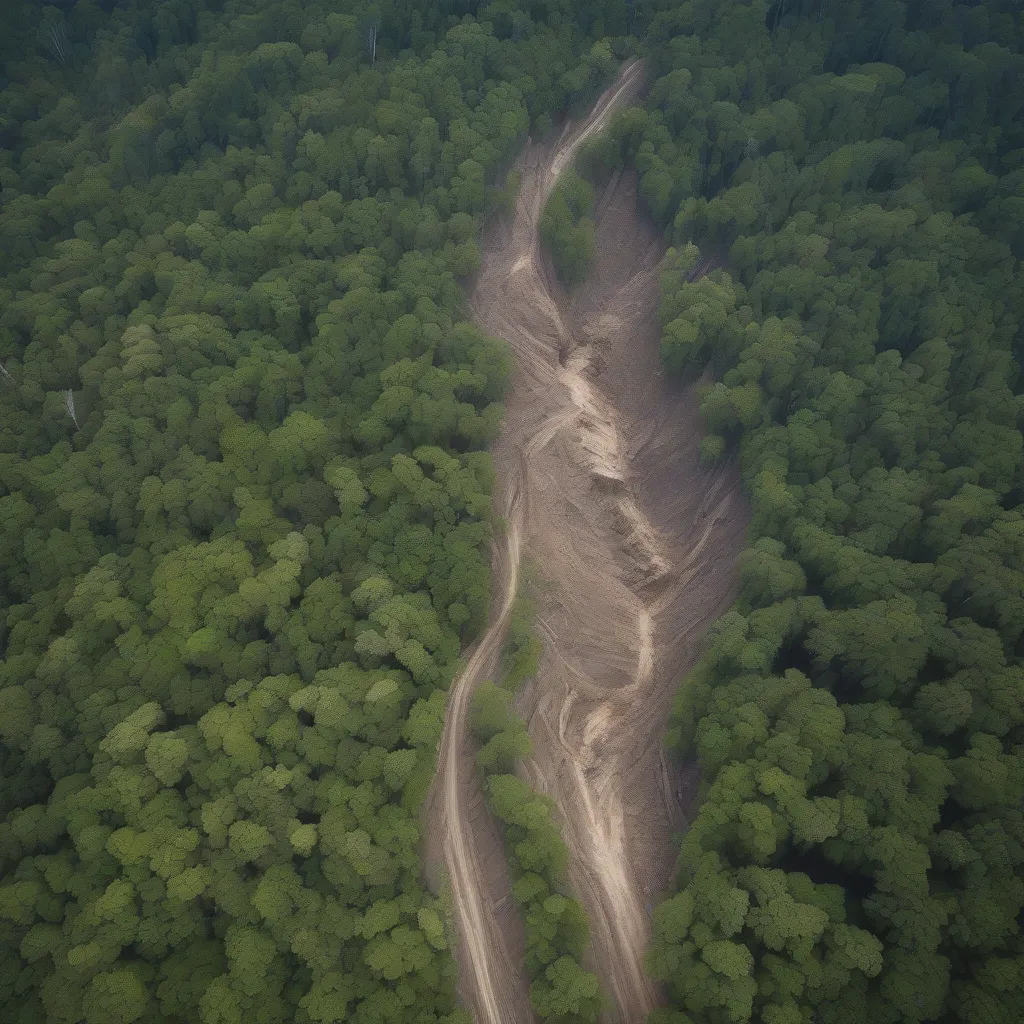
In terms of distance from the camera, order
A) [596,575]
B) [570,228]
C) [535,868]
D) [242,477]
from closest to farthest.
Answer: [535,868] < [242,477] < [596,575] < [570,228]

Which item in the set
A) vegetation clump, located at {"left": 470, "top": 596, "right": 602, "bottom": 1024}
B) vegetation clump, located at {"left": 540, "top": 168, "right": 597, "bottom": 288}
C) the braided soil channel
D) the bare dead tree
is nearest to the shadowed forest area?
the bare dead tree

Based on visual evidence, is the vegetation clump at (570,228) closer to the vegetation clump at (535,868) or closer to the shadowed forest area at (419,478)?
the shadowed forest area at (419,478)

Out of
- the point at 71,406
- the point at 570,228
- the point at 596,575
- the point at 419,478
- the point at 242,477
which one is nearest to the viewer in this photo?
the point at 419,478

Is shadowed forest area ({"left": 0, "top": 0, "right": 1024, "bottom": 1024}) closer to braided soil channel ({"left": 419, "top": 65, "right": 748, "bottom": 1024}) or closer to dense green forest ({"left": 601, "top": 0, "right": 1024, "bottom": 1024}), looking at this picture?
dense green forest ({"left": 601, "top": 0, "right": 1024, "bottom": 1024})

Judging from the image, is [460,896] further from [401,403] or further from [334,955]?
[401,403]

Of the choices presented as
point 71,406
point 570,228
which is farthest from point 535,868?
point 570,228

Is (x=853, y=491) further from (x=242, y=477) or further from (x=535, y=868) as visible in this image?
(x=242, y=477)
